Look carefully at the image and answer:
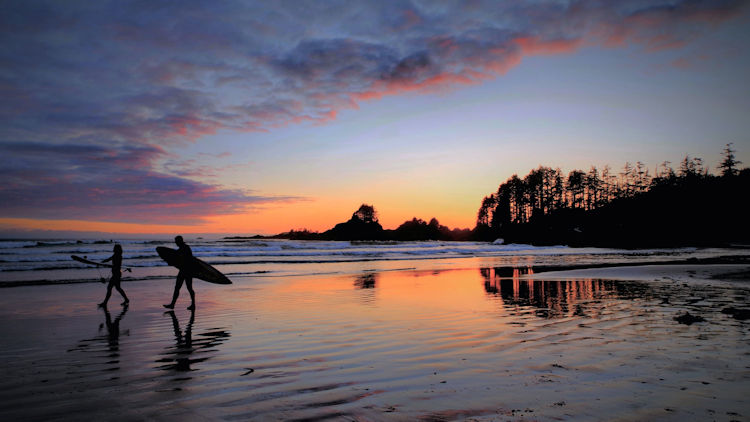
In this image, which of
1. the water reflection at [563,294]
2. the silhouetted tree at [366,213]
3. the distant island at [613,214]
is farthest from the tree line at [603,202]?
the water reflection at [563,294]

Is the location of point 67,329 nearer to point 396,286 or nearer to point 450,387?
point 450,387

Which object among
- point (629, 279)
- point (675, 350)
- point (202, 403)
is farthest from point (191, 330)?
point (629, 279)

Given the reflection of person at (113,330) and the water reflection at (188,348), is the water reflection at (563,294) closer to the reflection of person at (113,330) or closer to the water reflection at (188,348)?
the water reflection at (188,348)

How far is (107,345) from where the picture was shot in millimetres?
7469

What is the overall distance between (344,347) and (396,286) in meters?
10.8

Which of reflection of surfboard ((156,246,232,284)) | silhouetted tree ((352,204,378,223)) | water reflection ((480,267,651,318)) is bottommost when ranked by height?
water reflection ((480,267,651,318))

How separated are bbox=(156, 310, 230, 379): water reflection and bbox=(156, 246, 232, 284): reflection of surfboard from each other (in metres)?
4.19

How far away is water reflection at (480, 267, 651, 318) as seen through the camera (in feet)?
35.4

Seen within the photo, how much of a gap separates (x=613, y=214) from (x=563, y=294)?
90.1 metres

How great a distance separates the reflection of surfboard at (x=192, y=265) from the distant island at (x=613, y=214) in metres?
72.4

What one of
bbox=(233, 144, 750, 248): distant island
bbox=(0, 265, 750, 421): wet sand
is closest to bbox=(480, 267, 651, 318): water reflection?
bbox=(0, 265, 750, 421): wet sand

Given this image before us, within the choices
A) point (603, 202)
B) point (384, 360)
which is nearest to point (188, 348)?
point (384, 360)

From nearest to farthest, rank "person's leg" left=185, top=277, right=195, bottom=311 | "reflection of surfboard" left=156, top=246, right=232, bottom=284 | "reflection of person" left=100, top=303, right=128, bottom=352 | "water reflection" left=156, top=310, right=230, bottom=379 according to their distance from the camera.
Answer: "water reflection" left=156, top=310, right=230, bottom=379 → "reflection of person" left=100, top=303, right=128, bottom=352 → "person's leg" left=185, top=277, right=195, bottom=311 → "reflection of surfboard" left=156, top=246, right=232, bottom=284

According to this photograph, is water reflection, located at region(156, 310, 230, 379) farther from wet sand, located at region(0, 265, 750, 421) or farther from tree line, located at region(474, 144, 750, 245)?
tree line, located at region(474, 144, 750, 245)
